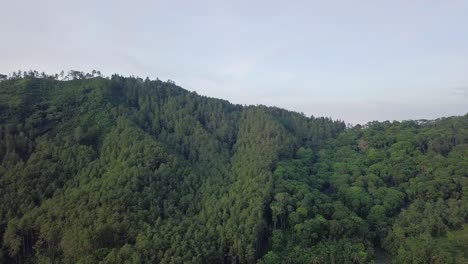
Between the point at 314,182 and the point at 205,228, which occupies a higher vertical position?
the point at 314,182

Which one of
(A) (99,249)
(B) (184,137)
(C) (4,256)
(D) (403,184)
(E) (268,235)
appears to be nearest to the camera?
(A) (99,249)

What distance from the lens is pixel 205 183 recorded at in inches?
2354

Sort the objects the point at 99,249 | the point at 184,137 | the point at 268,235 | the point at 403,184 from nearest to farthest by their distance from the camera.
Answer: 1. the point at 99,249
2. the point at 268,235
3. the point at 403,184
4. the point at 184,137

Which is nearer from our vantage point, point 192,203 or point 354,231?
point 354,231

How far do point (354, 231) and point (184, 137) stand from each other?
31.7 metres

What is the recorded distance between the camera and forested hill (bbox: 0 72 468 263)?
4756 centimetres

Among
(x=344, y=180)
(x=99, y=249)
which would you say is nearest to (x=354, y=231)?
(x=344, y=180)

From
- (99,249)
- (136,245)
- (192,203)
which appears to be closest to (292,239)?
(192,203)

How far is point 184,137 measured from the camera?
69.6 metres

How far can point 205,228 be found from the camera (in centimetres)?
5003

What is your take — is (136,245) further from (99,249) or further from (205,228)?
(205,228)

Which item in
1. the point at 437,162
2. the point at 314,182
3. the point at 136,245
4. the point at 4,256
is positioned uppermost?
the point at 437,162

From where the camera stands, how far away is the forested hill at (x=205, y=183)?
1873 inches

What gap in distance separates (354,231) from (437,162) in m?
20.3
